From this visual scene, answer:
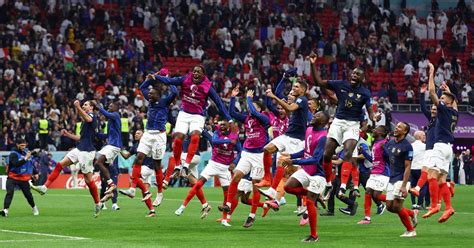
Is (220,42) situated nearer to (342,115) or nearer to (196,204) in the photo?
(196,204)

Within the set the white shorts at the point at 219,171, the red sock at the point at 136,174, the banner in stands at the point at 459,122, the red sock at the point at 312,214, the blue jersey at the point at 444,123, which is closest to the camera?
the red sock at the point at 312,214

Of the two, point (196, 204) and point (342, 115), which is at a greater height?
point (342, 115)

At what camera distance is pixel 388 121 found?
2063 inches

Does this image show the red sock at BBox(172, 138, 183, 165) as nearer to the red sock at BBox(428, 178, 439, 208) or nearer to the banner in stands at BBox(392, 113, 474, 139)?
the red sock at BBox(428, 178, 439, 208)

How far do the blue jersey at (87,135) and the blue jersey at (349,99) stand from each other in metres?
8.10

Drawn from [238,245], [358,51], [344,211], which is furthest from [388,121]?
[238,245]

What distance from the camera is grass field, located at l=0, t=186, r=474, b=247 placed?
20750mm

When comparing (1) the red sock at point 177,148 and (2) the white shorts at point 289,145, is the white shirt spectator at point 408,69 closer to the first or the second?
(1) the red sock at point 177,148

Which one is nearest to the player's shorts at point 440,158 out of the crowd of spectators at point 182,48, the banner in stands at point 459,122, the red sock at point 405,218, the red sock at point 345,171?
the red sock at point 405,218

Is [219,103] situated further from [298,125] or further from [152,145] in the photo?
[152,145]

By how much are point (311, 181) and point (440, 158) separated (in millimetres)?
4536

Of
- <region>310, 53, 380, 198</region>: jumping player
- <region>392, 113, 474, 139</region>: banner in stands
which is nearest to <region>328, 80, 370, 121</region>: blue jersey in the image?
<region>310, 53, 380, 198</region>: jumping player

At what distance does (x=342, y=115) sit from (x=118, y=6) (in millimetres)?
35900

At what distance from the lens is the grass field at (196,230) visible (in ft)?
68.1
